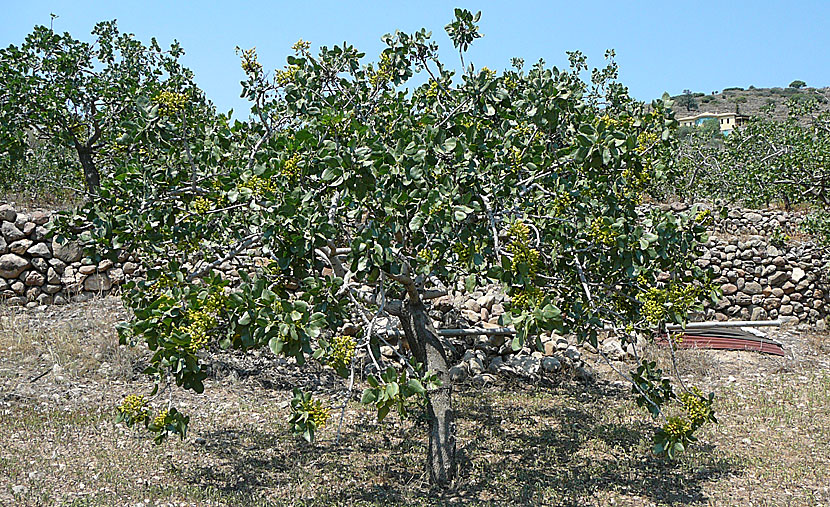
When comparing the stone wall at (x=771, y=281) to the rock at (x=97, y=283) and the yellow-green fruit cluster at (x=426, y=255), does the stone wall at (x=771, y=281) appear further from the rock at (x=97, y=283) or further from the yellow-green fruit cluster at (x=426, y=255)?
the rock at (x=97, y=283)

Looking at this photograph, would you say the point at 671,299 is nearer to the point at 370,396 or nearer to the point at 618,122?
the point at 618,122

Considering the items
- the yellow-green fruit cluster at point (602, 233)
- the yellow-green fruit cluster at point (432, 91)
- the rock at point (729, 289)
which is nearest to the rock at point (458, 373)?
the yellow-green fruit cluster at point (432, 91)

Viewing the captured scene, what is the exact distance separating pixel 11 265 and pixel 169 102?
6026 millimetres

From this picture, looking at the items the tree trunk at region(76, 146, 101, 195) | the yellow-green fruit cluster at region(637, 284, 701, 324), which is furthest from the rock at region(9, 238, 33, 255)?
the yellow-green fruit cluster at region(637, 284, 701, 324)

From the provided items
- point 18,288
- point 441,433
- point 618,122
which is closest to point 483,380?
point 441,433

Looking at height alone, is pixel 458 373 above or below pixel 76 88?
below

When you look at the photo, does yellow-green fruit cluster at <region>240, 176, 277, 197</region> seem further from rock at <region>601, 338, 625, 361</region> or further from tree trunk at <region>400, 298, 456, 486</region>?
rock at <region>601, 338, 625, 361</region>

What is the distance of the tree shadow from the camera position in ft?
14.1

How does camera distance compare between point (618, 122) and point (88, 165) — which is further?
point (88, 165)

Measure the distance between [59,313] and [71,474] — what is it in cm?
435

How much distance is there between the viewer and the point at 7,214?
8484mm

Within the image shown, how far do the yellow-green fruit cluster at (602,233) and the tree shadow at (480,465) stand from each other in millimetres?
1773

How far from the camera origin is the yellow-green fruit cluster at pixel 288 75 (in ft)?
13.7

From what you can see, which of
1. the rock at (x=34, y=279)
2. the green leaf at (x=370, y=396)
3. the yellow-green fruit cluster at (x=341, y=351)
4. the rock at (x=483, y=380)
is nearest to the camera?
the green leaf at (x=370, y=396)
